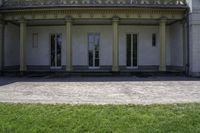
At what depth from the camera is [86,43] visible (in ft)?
83.3

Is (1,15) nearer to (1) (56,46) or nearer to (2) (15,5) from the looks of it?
(2) (15,5)

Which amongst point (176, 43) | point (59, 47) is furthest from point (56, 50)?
point (176, 43)

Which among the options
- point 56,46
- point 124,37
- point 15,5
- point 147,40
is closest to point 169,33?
point 147,40

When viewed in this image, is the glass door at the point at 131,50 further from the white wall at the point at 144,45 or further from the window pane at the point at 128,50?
the white wall at the point at 144,45

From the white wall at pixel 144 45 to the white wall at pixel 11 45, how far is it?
781 cm

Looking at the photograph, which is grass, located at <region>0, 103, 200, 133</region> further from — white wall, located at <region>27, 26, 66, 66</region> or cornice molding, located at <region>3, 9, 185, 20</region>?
white wall, located at <region>27, 26, 66, 66</region>

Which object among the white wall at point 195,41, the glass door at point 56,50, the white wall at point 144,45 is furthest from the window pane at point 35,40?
the white wall at point 195,41

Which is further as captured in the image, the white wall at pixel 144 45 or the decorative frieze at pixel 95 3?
the white wall at pixel 144 45

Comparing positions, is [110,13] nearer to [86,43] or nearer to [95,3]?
[95,3]

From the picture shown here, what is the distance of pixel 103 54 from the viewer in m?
25.4

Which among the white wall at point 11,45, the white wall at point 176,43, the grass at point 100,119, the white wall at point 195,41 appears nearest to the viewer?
the grass at point 100,119

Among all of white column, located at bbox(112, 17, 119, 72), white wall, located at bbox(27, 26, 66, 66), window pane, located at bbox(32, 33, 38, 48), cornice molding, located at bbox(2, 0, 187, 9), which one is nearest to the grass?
white column, located at bbox(112, 17, 119, 72)

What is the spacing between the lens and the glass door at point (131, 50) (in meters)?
25.4

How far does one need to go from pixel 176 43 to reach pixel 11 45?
38.8ft
